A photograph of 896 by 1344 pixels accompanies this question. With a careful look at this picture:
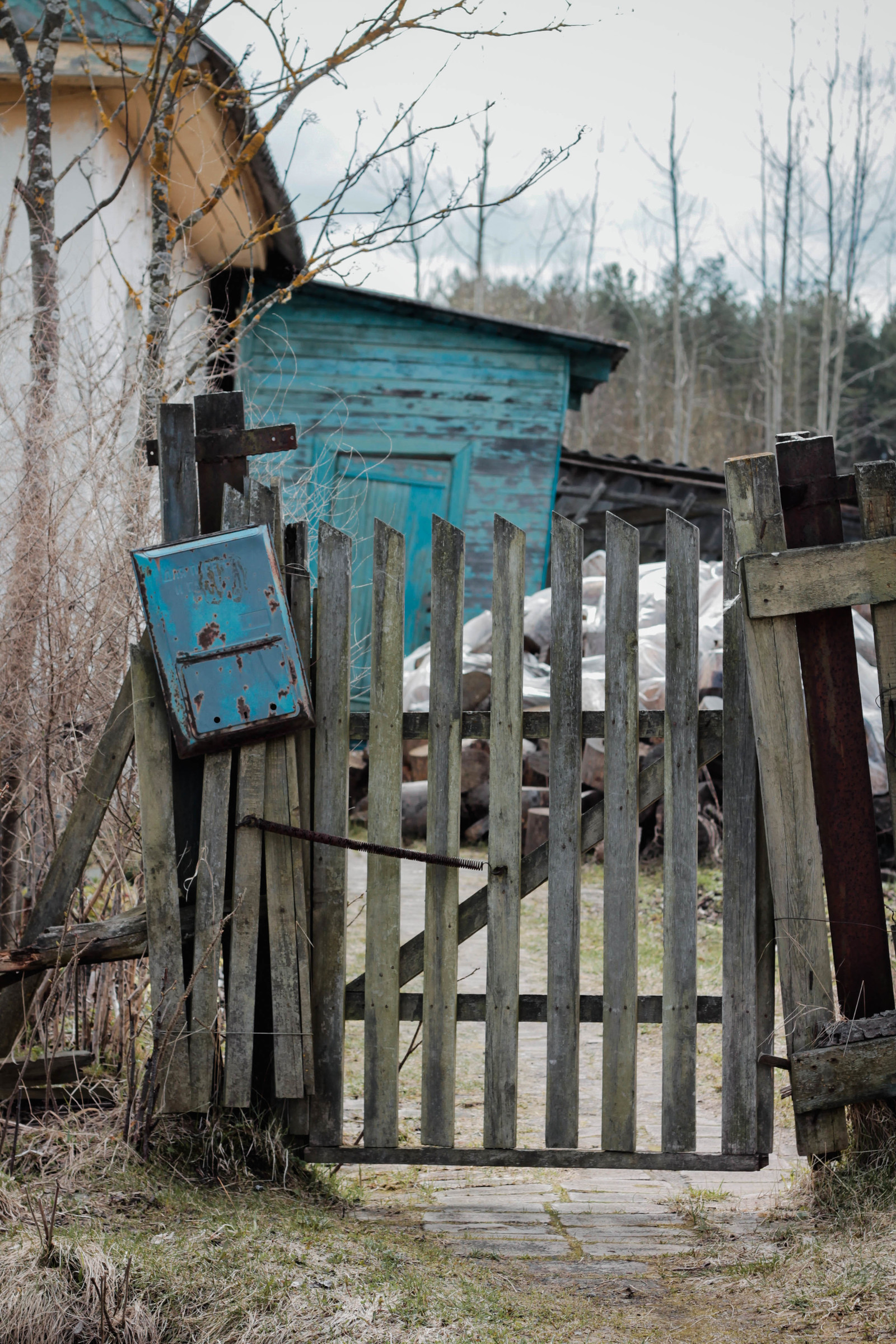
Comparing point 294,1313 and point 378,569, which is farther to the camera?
point 378,569

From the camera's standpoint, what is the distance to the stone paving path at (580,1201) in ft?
9.88

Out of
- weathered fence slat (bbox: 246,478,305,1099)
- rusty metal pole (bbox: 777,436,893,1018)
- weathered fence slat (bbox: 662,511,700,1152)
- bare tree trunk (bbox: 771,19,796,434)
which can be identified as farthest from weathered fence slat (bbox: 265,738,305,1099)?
Result: bare tree trunk (bbox: 771,19,796,434)

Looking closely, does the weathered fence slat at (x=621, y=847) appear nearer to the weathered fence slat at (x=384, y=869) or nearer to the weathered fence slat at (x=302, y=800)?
the weathered fence slat at (x=384, y=869)

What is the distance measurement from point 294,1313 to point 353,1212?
2.59 ft

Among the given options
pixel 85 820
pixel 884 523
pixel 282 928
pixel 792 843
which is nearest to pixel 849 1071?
pixel 792 843

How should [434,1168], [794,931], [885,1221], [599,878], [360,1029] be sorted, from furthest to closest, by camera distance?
[599,878]
[360,1029]
[434,1168]
[794,931]
[885,1221]

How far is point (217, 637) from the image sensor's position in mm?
3094

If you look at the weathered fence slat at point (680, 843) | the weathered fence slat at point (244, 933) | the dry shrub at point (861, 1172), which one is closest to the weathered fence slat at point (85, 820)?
the weathered fence slat at point (244, 933)

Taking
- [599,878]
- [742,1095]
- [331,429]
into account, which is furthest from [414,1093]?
[331,429]

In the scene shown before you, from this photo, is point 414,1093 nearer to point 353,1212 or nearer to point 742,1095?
point 353,1212

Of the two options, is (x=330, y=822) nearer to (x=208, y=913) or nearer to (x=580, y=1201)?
(x=208, y=913)

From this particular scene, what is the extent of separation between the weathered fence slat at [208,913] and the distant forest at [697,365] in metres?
27.9

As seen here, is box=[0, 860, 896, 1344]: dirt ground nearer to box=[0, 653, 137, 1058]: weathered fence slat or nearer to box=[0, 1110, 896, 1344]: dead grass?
box=[0, 1110, 896, 1344]: dead grass

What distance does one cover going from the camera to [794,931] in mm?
3102
